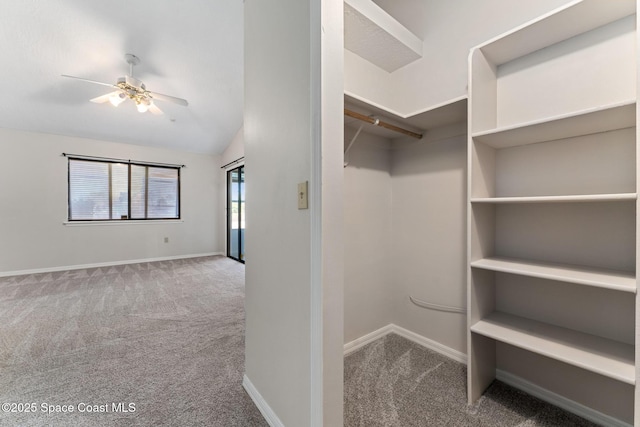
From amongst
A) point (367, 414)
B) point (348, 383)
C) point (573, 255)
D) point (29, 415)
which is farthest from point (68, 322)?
point (573, 255)

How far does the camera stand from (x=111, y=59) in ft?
9.53

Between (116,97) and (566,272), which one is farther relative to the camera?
(116,97)

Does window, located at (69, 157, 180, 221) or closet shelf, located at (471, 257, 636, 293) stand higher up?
window, located at (69, 157, 180, 221)

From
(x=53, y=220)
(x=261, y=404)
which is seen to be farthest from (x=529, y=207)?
(x=53, y=220)

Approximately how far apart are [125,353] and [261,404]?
1305 millimetres

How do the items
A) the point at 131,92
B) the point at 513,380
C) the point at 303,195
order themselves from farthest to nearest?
the point at 131,92, the point at 513,380, the point at 303,195

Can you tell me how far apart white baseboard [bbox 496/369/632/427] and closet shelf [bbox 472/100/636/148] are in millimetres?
1417

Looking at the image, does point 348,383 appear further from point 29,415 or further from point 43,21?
point 43,21

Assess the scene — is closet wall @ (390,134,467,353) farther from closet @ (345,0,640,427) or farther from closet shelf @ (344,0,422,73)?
closet shelf @ (344,0,422,73)

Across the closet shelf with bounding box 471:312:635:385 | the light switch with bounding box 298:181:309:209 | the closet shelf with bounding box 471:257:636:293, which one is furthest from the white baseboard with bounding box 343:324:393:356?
the light switch with bounding box 298:181:309:209

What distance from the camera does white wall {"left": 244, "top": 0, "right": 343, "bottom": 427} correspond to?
0.89 metres

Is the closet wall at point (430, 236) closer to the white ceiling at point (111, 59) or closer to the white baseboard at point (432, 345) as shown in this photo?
the white baseboard at point (432, 345)

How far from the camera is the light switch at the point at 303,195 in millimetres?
948

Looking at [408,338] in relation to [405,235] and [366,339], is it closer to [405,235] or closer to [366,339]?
[366,339]
